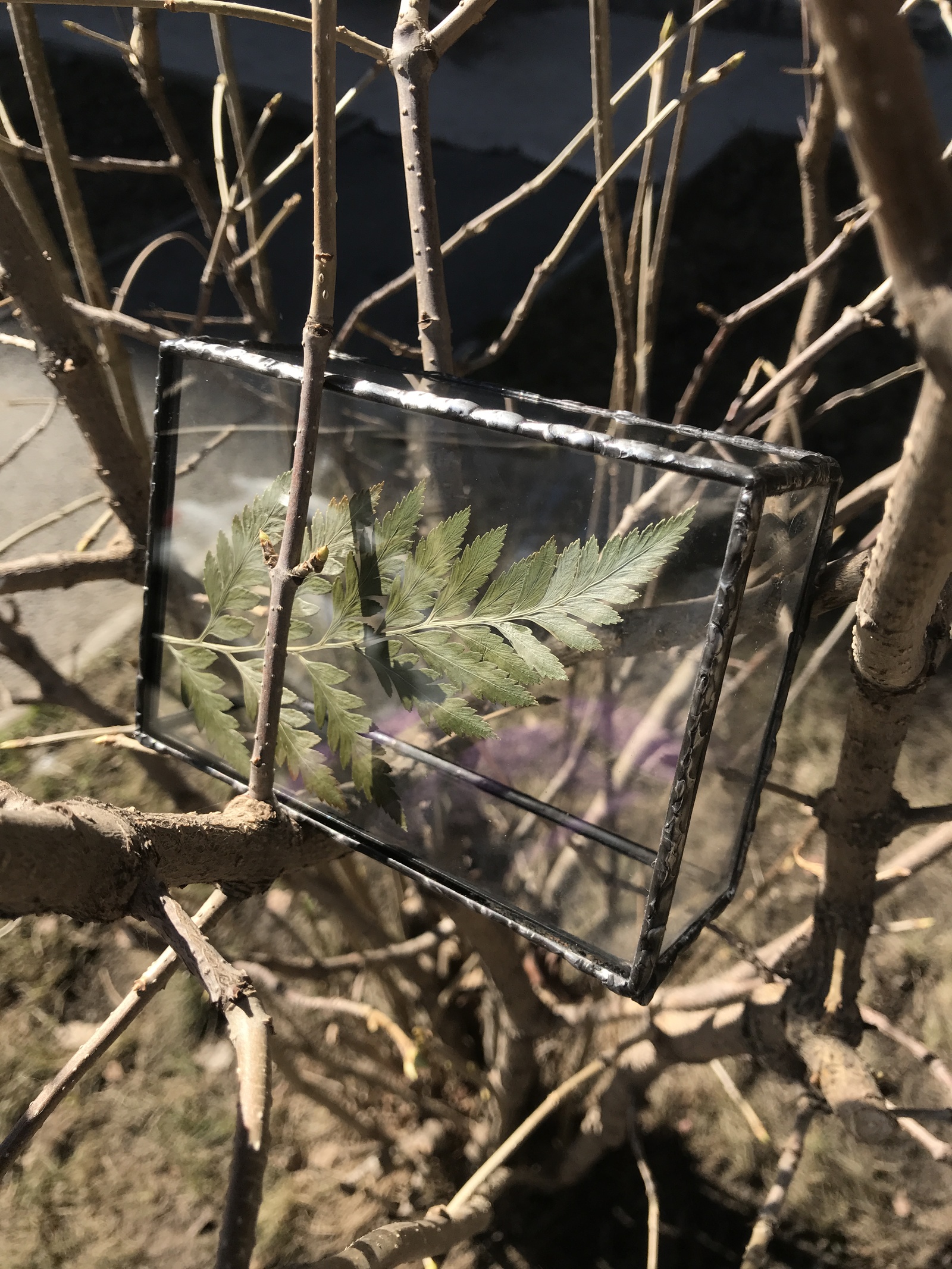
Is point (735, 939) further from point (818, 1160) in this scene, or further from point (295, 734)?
point (818, 1160)

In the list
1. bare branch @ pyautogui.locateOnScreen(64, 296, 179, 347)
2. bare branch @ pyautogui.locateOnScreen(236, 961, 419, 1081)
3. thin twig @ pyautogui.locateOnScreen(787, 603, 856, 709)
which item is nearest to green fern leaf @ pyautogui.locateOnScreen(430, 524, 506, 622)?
thin twig @ pyautogui.locateOnScreen(787, 603, 856, 709)

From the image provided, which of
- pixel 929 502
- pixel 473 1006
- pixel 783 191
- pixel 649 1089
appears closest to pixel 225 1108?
pixel 473 1006

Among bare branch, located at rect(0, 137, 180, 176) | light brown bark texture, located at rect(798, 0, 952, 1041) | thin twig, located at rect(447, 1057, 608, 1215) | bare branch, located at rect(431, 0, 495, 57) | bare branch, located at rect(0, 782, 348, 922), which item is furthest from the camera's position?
thin twig, located at rect(447, 1057, 608, 1215)

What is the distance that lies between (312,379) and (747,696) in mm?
240

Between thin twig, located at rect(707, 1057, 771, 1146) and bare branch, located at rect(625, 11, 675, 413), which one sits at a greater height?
bare branch, located at rect(625, 11, 675, 413)

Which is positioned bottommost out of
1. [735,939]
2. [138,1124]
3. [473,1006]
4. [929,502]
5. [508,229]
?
[138,1124]

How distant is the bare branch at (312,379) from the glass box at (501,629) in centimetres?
2

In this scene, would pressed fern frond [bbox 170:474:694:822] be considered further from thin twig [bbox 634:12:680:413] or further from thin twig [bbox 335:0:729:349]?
thin twig [bbox 634:12:680:413]

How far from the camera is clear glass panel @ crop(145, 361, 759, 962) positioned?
39 centimetres

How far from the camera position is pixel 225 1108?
96cm

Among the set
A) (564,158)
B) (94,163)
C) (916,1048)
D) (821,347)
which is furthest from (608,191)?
(916,1048)

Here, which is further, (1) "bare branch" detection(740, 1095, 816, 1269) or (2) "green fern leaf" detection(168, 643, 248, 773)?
(1) "bare branch" detection(740, 1095, 816, 1269)

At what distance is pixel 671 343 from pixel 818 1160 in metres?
1.27

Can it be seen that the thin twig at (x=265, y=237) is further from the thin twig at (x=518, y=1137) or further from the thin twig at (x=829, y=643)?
the thin twig at (x=518, y=1137)
